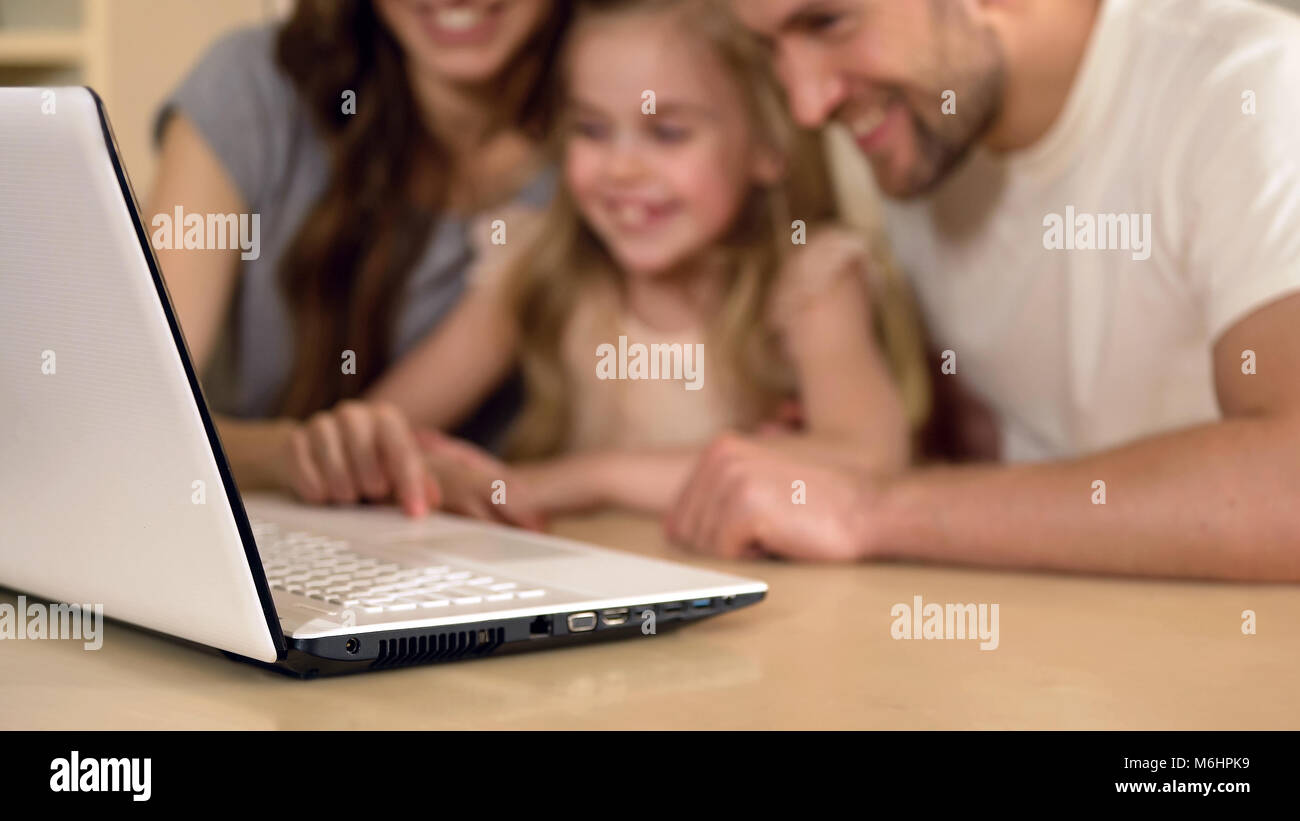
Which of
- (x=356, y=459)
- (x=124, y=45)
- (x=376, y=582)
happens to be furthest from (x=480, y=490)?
(x=124, y=45)

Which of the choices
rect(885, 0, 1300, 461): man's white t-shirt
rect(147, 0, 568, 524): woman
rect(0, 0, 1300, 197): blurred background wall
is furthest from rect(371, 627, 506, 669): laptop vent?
rect(0, 0, 1300, 197): blurred background wall

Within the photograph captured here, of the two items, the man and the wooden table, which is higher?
the man

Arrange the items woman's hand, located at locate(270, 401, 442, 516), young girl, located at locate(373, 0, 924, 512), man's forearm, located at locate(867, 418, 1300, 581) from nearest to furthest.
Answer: man's forearm, located at locate(867, 418, 1300, 581), woman's hand, located at locate(270, 401, 442, 516), young girl, located at locate(373, 0, 924, 512)

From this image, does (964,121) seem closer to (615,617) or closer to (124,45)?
(615,617)

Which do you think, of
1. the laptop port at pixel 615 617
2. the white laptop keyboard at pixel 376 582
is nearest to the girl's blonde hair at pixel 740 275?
the white laptop keyboard at pixel 376 582

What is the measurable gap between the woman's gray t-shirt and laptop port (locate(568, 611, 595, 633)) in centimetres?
102

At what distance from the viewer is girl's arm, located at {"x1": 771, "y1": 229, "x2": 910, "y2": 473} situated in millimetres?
1344

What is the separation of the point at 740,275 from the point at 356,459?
0.62m

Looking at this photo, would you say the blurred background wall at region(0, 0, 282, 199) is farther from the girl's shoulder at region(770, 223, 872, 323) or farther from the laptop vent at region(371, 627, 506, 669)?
the laptop vent at region(371, 627, 506, 669)

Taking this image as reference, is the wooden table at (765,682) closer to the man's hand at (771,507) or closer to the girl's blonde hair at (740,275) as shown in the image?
the man's hand at (771,507)

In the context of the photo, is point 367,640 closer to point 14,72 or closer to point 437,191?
point 437,191

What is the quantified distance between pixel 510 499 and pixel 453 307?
581 millimetres

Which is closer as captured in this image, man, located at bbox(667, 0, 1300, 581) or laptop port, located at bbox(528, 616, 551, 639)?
laptop port, located at bbox(528, 616, 551, 639)
